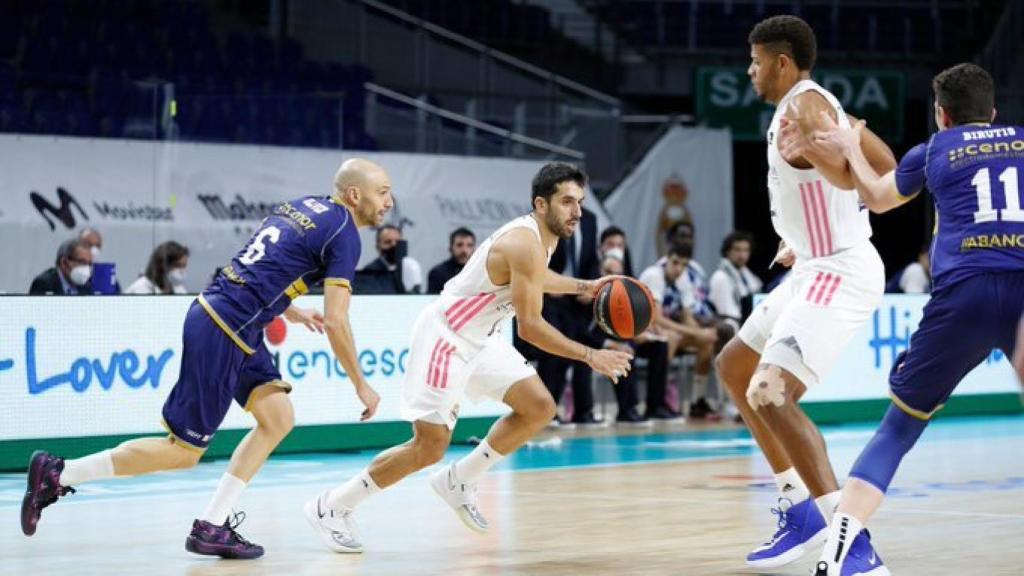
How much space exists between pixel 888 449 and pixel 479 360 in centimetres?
236

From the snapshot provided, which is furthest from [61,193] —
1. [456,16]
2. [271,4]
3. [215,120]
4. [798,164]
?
[798,164]

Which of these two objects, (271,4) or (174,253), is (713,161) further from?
(174,253)

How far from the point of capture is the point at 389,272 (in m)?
14.8

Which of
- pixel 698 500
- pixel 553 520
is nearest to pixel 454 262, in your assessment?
pixel 698 500

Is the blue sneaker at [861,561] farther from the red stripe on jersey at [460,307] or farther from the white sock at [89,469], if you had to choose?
the white sock at [89,469]

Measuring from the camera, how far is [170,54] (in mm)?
20219

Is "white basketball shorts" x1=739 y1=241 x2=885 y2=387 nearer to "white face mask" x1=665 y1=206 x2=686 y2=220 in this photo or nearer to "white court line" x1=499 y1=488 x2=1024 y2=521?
"white court line" x1=499 y1=488 x2=1024 y2=521

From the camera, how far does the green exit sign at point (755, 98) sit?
24.7m

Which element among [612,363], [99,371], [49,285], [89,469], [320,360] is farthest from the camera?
[49,285]

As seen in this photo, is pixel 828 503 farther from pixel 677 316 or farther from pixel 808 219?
pixel 677 316

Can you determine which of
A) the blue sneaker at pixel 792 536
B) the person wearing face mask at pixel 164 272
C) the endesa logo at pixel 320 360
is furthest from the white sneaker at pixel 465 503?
the person wearing face mask at pixel 164 272

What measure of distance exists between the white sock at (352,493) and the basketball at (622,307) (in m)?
1.32

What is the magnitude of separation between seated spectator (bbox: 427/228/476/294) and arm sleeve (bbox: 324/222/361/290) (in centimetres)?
713

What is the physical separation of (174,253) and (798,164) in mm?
8298
